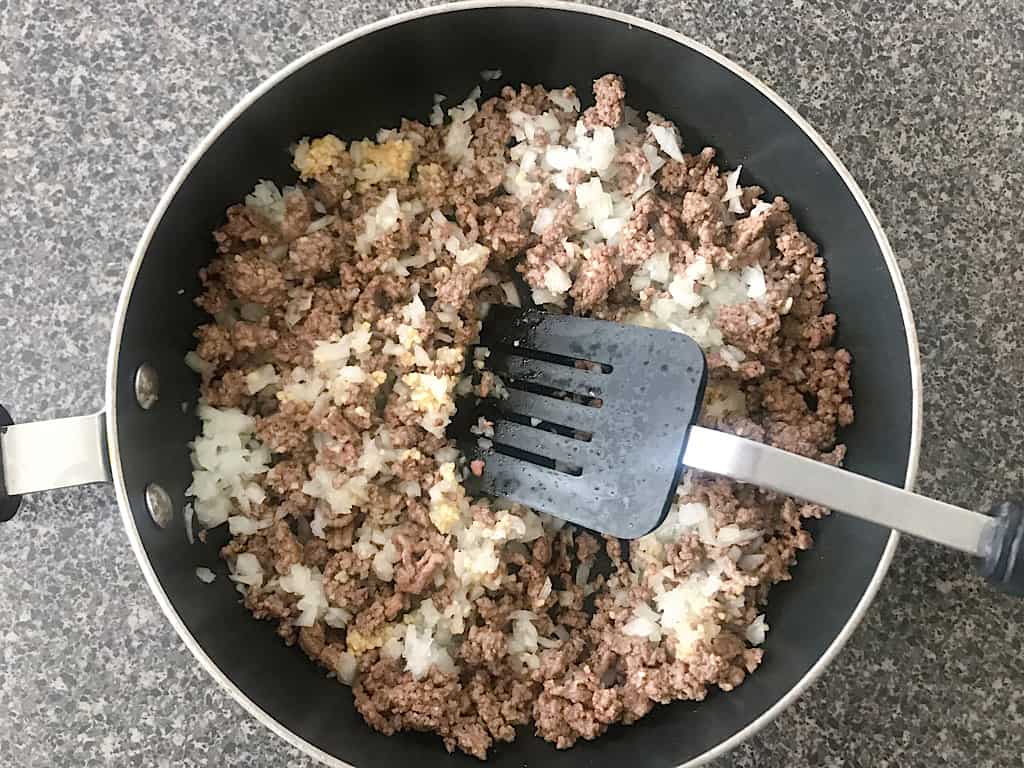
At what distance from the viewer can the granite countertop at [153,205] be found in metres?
1.24

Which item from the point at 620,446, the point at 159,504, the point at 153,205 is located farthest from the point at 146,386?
the point at 620,446

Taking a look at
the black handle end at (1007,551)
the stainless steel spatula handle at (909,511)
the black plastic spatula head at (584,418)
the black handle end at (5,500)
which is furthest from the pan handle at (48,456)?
the black handle end at (1007,551)

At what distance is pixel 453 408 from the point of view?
47.3 inches

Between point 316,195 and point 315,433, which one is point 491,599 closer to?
point 315,433

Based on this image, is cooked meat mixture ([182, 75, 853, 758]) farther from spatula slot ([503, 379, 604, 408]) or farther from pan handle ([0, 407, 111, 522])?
pan handle ([0, 407, 111, 522])

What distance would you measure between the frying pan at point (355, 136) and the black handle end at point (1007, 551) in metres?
0.12

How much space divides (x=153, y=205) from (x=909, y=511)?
0.95m

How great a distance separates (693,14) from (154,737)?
3.71ft

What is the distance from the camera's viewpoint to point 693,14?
1279mm

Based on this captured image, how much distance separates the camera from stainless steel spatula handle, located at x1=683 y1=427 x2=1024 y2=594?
907 millimetres

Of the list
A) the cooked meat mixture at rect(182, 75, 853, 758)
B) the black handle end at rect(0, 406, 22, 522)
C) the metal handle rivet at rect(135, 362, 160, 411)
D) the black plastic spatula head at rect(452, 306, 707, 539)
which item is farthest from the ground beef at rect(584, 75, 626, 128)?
the black handle end at rect(0, 406, 22, 522)

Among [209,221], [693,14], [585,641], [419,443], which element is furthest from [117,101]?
[585,641]

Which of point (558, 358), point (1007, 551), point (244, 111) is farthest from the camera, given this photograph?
point (558, 358)

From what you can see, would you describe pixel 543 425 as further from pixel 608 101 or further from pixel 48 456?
pixel 48 456
